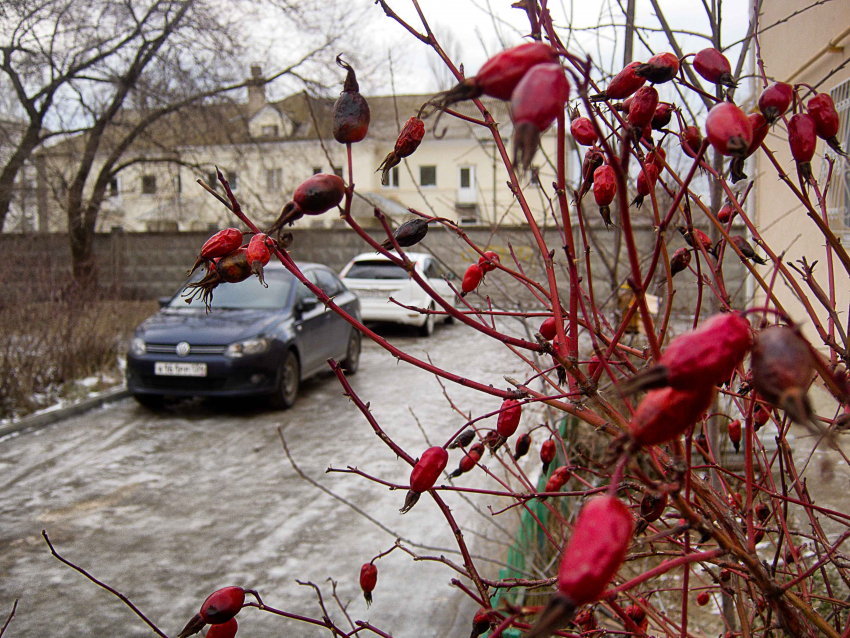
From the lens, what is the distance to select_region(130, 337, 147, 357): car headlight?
6602 mm

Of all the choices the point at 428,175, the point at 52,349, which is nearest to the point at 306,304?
the point at 52,349

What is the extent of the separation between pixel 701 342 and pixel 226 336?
255 inches

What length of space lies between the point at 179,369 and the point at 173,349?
211 millimetres

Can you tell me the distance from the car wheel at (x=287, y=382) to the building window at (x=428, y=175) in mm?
26790

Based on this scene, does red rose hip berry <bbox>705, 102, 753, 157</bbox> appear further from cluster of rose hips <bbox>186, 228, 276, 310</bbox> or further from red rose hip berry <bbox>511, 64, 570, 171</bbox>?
cluster of rose hips <bbox>186, 228, 276, 310</bbox>

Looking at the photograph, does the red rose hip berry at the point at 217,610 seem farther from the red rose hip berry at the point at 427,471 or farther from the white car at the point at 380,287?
the white car at the point at 380,287

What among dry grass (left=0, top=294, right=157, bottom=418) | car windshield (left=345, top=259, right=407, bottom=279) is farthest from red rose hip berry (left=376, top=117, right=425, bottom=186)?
car windshield (left=345, top=259, right=407, bottom=279)

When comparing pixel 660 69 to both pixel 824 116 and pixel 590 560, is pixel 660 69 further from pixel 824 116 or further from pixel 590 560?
pixel 590 560

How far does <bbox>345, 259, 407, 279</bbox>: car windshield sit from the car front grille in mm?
5496

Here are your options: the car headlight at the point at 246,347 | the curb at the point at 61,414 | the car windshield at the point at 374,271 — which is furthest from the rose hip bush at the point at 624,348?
the car windshield at the point at 374,271

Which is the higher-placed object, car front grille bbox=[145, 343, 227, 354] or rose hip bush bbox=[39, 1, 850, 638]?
rose hip bush bbox=[39, 1, 850, 638]

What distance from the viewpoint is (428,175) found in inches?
1316

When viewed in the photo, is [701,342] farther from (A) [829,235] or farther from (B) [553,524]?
(B) [553,524]

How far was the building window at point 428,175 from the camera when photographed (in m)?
33.2
